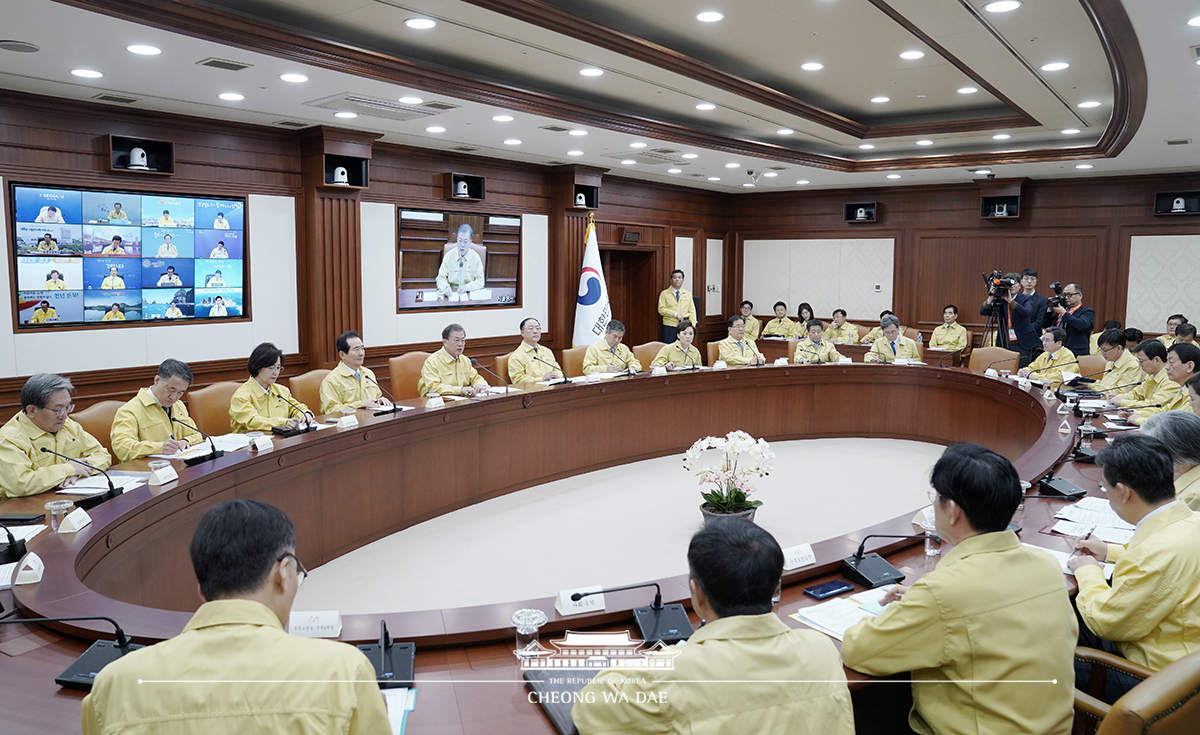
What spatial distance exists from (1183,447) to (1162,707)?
1.35 metres

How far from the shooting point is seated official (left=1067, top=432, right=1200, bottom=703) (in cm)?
189

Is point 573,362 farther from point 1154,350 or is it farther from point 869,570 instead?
point 869,570

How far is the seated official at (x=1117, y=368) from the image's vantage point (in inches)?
221

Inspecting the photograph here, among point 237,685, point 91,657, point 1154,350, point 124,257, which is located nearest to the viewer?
point 237,685

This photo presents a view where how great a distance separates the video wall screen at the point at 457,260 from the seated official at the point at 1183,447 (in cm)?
623

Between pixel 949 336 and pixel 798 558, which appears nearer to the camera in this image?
pixel 798 558

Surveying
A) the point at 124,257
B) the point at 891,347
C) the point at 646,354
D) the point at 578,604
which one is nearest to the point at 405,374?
the point at 124,257

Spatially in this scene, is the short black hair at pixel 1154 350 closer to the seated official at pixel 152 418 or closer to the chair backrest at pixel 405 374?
the chair backrest at pixel 405 374

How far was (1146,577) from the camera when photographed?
6.25 feet

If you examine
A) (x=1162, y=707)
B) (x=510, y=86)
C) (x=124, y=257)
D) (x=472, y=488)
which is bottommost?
(x=472, y=488)

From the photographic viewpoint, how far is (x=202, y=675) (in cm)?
119

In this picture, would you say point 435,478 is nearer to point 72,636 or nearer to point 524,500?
point 524,500

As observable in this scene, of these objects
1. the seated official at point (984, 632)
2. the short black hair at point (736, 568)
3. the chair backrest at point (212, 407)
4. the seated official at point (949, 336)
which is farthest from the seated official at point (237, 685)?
the seated official at point (949, 336)

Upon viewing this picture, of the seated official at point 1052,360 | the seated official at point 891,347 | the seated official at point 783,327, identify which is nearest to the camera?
the seated official at point 1052,360
